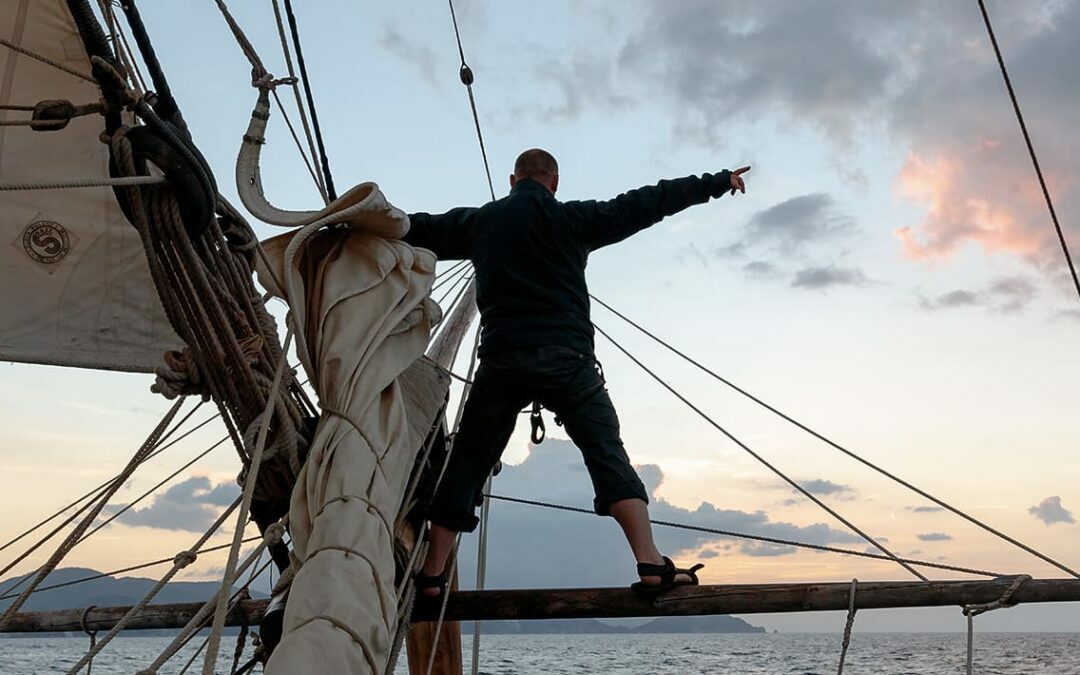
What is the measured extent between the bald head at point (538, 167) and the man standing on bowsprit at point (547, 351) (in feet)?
0.34

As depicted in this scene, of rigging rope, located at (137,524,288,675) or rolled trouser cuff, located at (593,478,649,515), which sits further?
rolled trouser cuff, located at (593,478,649,515)

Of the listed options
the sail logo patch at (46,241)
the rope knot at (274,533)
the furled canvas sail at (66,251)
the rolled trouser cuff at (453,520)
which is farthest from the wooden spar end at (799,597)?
the sail logo patch at (46,241)

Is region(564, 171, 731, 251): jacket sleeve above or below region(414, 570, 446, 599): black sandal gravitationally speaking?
above

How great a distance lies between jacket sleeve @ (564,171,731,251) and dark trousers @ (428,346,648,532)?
0.45m

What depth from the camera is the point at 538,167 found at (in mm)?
4109

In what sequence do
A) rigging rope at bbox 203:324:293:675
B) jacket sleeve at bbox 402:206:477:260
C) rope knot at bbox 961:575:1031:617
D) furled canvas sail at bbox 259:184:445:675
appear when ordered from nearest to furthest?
rigging rope at bbox 203:324:293:675 → furled canvas sail at bbox 259:184:445:675 → rope knot at bbox 961:575:1031:617 → jacket sleeve at bbox 402:206:477:260

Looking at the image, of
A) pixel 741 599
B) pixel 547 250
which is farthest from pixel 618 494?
pixel 547 250

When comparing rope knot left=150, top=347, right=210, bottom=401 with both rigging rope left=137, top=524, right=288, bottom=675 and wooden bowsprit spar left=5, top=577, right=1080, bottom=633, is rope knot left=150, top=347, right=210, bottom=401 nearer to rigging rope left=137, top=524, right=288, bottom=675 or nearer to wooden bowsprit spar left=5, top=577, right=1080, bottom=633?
rigging rope left=137, top=524, right=288, bottom=675

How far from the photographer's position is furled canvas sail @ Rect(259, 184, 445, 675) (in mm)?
2684

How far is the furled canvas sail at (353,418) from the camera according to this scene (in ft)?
8.80

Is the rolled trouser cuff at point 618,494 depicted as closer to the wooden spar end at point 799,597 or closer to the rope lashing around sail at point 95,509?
the wooden spar end at point 799,597

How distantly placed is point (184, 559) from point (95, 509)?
386 millimetres

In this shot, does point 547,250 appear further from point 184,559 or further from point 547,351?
point 184,559

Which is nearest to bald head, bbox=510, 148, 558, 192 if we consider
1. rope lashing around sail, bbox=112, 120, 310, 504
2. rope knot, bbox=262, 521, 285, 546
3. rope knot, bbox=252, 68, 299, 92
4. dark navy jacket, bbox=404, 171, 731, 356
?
dark navy jacket, bbox=404, 171, 731, 356
